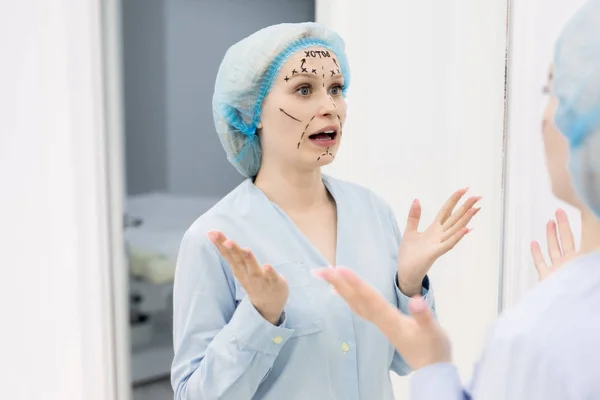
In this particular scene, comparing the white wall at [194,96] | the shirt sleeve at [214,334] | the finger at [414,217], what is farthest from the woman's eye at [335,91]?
the white wall at [194,96]

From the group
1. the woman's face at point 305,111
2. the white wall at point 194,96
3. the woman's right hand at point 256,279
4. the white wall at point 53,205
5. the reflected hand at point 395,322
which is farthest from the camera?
the white wall at point 194,96

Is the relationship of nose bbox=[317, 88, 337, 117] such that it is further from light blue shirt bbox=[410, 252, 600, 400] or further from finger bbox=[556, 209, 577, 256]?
light blue shirt bbox=[410, 252, 600, 400]

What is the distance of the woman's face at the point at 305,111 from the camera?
1.04 m

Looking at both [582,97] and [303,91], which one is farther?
[303,91]

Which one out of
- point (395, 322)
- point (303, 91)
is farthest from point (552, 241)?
point (303, 91)

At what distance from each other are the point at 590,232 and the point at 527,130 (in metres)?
1.02

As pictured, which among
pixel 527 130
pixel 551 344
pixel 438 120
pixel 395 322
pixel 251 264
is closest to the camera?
pixel 551 344

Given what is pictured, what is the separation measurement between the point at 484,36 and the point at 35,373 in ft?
6.07

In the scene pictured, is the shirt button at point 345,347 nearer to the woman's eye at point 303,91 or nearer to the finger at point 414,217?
the finger at point 414,217

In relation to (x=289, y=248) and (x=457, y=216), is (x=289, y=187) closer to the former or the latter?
(x=289, y=248)

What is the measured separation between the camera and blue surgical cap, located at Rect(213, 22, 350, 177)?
1049 millimetres

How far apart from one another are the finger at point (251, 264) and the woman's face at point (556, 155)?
0.41 m

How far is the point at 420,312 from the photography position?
0.63 m

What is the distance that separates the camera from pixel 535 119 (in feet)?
5.13
